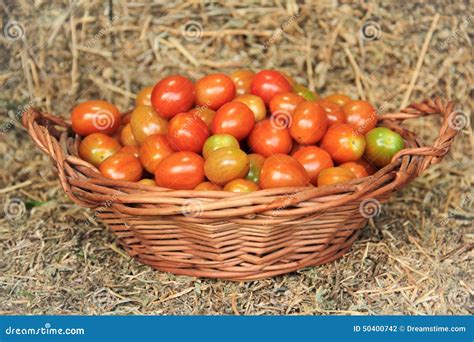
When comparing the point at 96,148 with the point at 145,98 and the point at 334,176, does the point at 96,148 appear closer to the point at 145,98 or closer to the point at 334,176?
the point at 145,98

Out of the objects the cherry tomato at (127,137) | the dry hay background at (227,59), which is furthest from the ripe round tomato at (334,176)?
the cherry tomato at (127,137)

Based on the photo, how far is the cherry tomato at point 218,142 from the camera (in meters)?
2.81

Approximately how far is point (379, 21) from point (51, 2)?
160 centimetres

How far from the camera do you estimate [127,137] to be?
315 centimetres

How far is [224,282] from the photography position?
2854 millimetres

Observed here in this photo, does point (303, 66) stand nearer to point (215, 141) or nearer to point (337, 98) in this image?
point (337, 98)

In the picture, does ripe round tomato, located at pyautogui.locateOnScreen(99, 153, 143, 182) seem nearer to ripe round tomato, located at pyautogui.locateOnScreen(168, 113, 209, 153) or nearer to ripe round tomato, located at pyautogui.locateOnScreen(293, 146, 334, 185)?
ripe round tomato, located at pyautogui.locateOnScreen(168, 113, 209, 153)

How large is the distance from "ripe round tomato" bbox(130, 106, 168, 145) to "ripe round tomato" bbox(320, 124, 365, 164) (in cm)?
64

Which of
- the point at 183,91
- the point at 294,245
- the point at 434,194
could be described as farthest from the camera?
the point at 434,194

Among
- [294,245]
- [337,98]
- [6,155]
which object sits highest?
[337,98]

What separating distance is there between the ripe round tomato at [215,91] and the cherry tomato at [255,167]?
0.29m

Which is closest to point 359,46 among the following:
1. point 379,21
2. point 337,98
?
point 379,21

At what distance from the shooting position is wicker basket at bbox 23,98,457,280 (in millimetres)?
2514

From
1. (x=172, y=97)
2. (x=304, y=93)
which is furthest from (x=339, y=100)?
(x=172, y=97)
